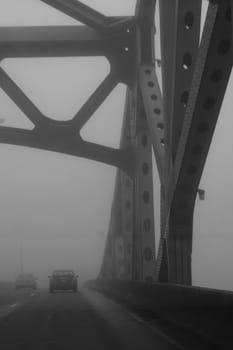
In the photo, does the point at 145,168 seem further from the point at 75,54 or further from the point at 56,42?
the point at 56,42

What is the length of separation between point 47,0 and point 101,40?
330 cm

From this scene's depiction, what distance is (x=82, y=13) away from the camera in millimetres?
24422

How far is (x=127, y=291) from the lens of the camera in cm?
2469

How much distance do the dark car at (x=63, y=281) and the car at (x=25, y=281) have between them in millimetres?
15320

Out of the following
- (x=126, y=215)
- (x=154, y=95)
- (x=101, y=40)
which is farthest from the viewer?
(x=126, y=215)

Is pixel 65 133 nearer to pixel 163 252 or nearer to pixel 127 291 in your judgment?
pixel 127 291

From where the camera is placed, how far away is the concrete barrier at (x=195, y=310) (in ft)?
30.9

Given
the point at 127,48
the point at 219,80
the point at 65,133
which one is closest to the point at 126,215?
the point at 65,133

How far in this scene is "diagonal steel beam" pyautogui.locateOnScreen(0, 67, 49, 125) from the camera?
2520cm

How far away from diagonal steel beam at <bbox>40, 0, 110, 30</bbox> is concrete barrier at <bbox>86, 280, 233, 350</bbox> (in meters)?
10.2

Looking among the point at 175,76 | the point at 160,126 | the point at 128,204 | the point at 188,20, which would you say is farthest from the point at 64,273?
the point at 188,20

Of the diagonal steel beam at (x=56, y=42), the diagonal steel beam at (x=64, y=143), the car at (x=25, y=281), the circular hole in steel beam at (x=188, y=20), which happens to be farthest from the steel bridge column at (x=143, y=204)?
the car at (x=25, y=281)

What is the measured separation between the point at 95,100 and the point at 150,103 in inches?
246

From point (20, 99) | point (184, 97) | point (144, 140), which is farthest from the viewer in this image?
point (20, 99)
